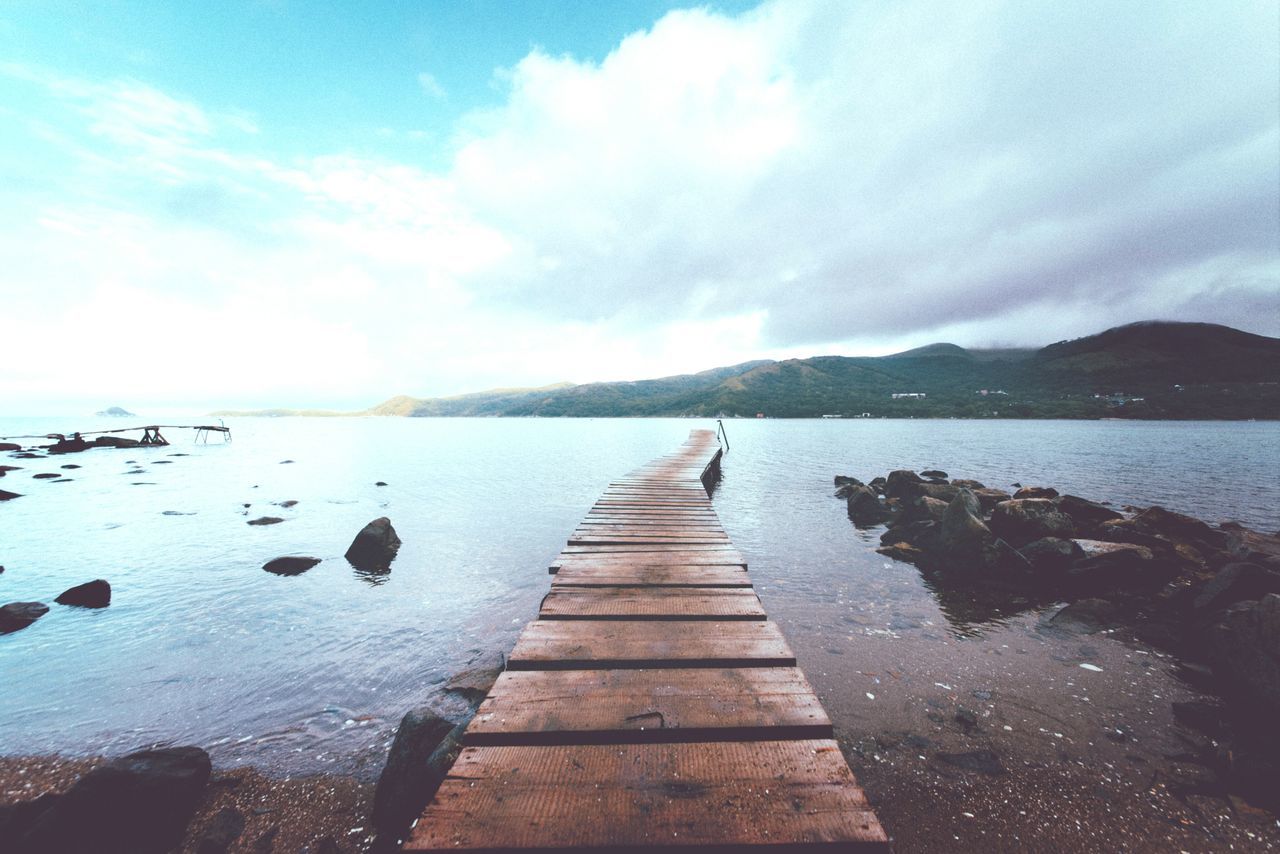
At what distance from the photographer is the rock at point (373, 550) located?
1283 centimetres

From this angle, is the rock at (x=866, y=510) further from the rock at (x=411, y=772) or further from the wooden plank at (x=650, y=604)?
the rock at (x=411, y=772)

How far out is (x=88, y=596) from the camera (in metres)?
9.93

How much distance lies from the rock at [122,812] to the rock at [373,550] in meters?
8.20

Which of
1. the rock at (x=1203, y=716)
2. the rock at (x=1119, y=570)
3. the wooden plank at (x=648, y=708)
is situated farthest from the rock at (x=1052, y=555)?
the wooden plank at (x=648, y=708)

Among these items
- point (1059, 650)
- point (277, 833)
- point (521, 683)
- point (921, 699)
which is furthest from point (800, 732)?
Result: point (1059, 650)

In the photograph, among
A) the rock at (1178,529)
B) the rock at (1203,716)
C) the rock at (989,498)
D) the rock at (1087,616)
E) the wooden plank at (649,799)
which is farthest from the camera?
the rock at (989,498)

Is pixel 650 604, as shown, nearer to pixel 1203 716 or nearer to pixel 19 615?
pixel 1203 716

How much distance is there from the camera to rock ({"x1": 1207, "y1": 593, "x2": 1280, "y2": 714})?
5.79m

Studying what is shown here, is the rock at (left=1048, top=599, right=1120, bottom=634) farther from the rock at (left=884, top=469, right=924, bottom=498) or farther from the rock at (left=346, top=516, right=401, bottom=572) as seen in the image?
the rock at (left=346, top=516, right=401, bottom=572)

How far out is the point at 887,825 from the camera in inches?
176

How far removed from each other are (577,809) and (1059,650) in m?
9.08

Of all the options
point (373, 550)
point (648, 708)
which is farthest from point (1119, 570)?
point (373, 550)

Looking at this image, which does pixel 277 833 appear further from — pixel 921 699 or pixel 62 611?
pixel 62 611

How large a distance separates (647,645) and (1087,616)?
9430mm
